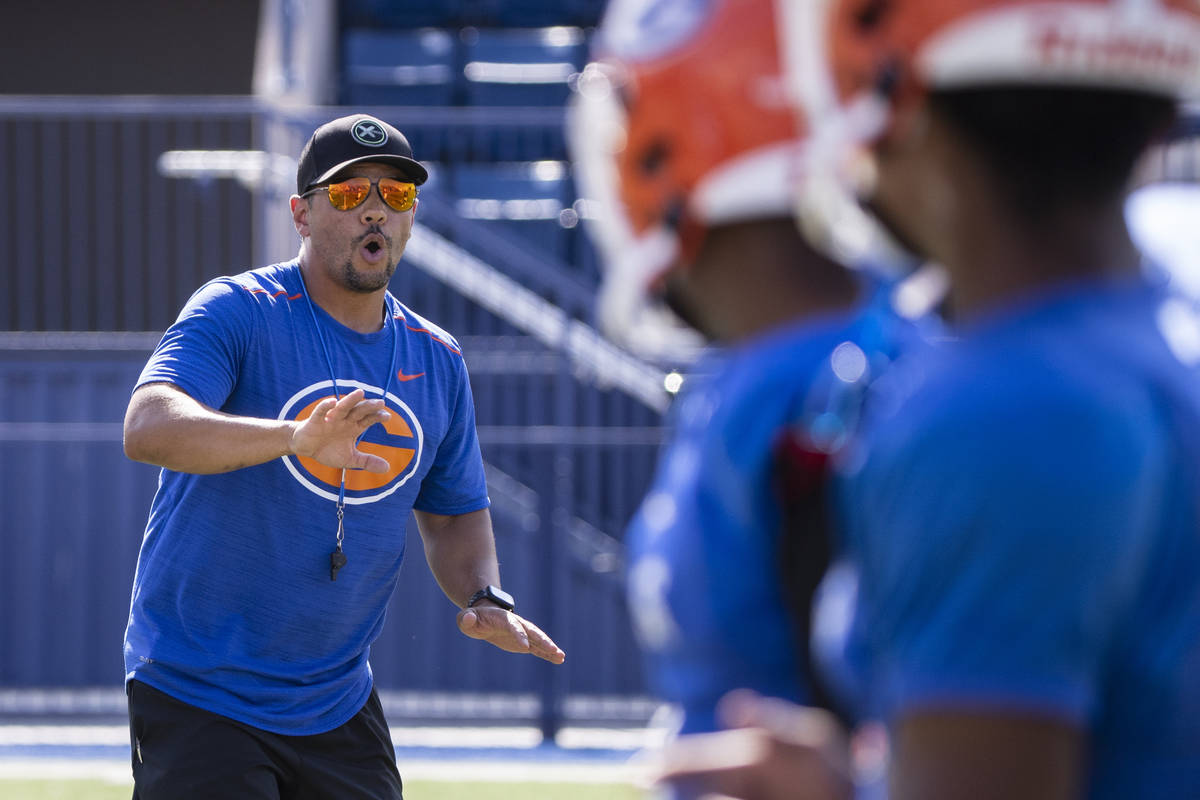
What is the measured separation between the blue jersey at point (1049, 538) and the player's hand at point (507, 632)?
81.8 inches

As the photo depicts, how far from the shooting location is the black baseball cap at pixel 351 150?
3842mm

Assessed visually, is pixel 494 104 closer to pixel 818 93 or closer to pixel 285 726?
pixel 285 726

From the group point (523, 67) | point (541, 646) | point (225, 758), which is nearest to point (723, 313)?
point (541, 646)

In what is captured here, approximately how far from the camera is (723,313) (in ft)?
5.37

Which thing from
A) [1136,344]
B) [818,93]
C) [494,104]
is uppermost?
[494,104]

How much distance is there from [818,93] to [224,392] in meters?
2.26

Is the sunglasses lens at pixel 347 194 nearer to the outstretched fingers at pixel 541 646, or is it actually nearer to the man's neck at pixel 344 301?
the man's neck at pixel 344 301

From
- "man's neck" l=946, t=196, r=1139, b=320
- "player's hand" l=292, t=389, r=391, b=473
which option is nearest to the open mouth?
"player's hand" l=292, t=389, r=391, b=473

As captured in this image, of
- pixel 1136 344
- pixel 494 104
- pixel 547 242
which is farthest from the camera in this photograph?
pixel 494 104

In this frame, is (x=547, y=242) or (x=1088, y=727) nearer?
(x=1088, y=727)

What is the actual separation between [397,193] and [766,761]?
2725mm

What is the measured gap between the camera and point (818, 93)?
4.90 ft

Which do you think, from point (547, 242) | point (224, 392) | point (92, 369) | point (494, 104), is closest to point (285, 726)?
point (224, 392)

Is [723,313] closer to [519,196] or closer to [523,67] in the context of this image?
[519,196]
